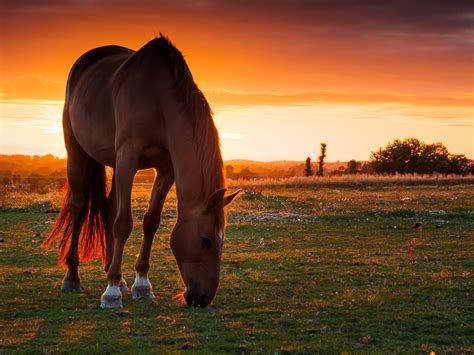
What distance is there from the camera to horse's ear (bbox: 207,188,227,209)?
21.1 feet

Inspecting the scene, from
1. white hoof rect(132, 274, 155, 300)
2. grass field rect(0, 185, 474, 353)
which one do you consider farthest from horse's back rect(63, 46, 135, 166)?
grass field rect(0, 185, 474, 353)

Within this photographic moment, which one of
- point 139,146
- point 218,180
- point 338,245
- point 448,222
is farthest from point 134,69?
point 448,222

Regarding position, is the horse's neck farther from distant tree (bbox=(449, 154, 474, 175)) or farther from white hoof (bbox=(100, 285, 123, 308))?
distant tree (bbox=(449, 154, 474, 175))

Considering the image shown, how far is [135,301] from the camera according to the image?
24.7 ft

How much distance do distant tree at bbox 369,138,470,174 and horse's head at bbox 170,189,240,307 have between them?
187 feet

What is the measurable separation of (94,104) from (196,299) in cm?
305

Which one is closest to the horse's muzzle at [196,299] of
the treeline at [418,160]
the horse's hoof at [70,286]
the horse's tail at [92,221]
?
the horse's hoof at [70,286]

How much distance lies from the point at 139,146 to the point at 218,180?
3.54ft

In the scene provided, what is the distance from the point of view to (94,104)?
823 cm

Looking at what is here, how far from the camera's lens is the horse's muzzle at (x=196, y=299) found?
6680 mm

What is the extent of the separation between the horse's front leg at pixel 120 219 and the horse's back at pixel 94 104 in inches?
32.0

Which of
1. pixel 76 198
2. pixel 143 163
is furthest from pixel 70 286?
pixel 143 163

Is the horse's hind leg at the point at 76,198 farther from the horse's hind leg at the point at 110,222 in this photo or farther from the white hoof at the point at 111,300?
the white hoof at the point at 111,300

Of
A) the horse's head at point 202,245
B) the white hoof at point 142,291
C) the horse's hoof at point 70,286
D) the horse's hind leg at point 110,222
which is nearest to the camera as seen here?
the horse's head at point 202,245
